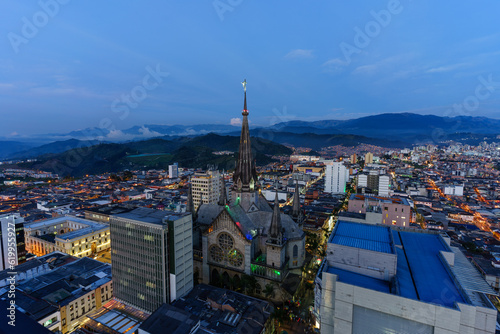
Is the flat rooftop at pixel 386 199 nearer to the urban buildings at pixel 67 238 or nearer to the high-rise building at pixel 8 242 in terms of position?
the urban buildings at pixel 67 238

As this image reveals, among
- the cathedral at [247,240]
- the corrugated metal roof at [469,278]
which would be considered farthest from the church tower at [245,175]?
the corrugated metal roof at [469,278]

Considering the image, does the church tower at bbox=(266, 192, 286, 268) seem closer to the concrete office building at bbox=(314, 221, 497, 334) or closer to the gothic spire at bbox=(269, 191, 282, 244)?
the gothic spire at bbox=(269, 191, 282, 244)

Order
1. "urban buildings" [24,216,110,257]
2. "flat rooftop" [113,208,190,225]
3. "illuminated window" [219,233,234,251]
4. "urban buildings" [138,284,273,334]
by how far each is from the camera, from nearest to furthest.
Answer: "urban buildings" [138,284,273,334]
"flat rooftop" [113,208,190,225]
"illuminated window" [219,233,234,251]
"urban buildings" [24,216,110,257]

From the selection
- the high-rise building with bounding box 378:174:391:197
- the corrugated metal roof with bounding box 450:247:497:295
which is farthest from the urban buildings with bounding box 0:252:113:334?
the high-rise building with bounding box 378:174:391:197

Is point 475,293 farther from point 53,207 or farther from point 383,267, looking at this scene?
point 53,207

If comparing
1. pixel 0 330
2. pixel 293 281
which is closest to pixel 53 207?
pixel 0 330

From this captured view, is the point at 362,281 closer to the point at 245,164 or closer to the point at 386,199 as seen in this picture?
the point at 245,164

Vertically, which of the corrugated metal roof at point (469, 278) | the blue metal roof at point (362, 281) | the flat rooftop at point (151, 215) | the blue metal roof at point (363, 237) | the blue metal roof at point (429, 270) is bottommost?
the corrugated metal roof at point (469, 278)
